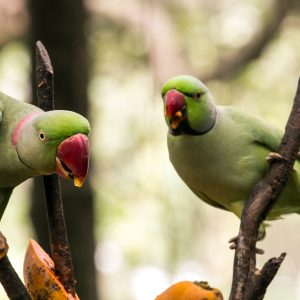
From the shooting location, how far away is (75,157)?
1.31 meters

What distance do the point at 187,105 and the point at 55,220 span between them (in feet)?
1.38

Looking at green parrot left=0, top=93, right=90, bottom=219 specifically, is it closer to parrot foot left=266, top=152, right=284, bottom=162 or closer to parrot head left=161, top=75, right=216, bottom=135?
parrot head left=161, top=75, right=216, bottom=135

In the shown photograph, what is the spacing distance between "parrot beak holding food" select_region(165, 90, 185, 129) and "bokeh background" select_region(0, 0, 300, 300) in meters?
1.69

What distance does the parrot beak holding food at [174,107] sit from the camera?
1503 mm

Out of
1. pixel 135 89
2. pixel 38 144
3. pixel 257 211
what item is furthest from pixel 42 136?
pixel 135 89

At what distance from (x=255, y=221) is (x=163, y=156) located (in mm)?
4064

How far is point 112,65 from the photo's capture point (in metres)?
4.60

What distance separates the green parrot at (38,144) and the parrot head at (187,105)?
252 mm

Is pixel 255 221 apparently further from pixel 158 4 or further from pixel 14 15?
pixel 158 4

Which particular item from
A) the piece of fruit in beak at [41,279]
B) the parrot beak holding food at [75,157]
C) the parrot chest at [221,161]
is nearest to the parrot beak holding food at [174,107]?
the parrot chest at [221,161]

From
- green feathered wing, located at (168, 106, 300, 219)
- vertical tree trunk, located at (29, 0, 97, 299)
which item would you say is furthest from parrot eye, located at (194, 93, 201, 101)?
vertical tree trunk, located at (29, 0, 97, 299)

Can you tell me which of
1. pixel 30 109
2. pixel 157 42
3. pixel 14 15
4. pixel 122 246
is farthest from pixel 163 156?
pixel 30 109

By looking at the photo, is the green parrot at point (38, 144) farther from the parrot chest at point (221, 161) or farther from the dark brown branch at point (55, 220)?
the parrot chest at point (221, 161)

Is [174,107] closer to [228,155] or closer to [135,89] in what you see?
[228,155]
